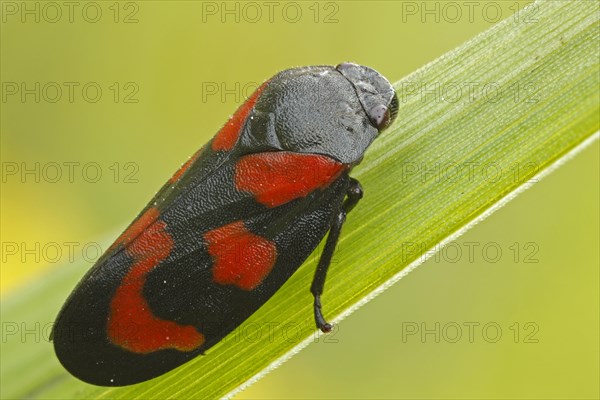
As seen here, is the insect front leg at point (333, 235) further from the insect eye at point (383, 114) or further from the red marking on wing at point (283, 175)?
the insect eye at point (383, 114)

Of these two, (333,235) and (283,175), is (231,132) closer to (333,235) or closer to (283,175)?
(283,175)

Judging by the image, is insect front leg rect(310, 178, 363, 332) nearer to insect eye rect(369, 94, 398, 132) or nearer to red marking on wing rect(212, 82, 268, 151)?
insect eye rect(369, 94, 398, 132)

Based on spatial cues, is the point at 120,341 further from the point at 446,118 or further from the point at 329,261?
the point at 446,118

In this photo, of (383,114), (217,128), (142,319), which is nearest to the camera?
(142,319)

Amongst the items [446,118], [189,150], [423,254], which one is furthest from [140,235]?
[189,150]

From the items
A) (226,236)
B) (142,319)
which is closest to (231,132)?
(226,236)
